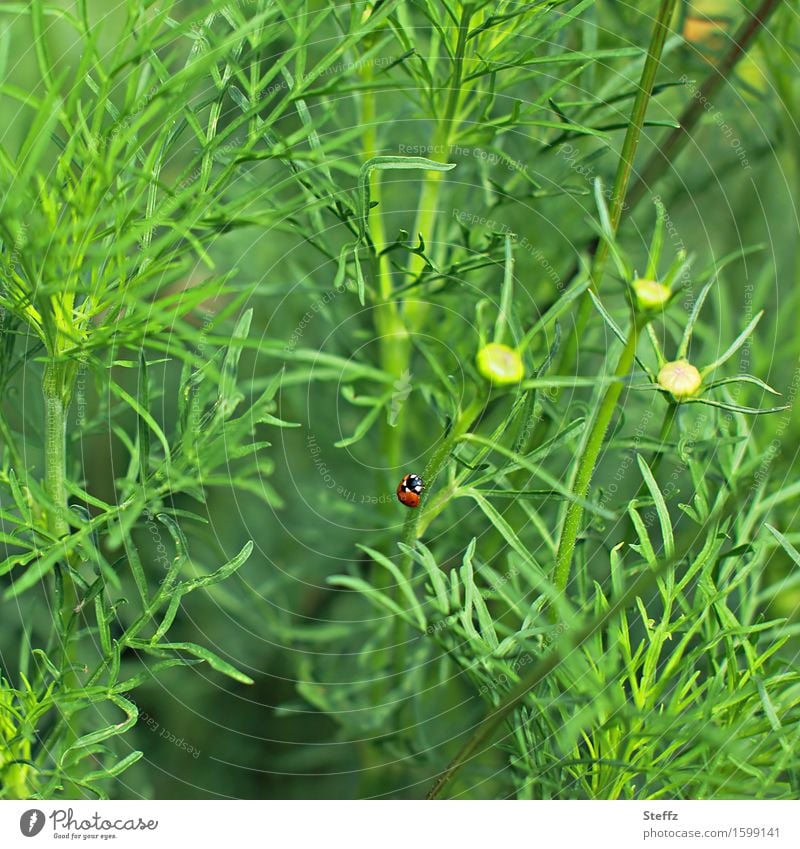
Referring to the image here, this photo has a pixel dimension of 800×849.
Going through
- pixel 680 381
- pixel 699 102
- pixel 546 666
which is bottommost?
pixel 546 666

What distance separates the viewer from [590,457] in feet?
1.30

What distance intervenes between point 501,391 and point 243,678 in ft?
0.52

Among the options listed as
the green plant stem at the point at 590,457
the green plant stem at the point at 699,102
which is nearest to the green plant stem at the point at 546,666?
the green plant stem at the point at 590,457

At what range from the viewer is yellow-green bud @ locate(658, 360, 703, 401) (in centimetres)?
40

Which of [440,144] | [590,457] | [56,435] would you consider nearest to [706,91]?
[440,144]

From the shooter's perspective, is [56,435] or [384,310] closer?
[56,435]

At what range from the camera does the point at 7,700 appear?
0.44 metres

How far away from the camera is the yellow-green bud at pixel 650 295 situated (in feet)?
1.22

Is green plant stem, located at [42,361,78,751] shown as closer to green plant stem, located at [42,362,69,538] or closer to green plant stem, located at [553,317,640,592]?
green plant stem, located at [42,362,69,538]

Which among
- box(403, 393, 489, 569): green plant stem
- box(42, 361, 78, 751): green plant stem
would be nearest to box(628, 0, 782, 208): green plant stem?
box(403, 393, 489, 569): green plant stem

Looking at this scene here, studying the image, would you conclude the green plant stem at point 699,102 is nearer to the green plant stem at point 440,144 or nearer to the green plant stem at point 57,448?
the green plant stem at point 440,144

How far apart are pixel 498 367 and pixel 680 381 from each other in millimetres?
84

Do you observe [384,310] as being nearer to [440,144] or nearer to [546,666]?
[440,144]

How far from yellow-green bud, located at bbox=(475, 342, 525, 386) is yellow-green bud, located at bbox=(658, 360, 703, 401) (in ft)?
0.22
